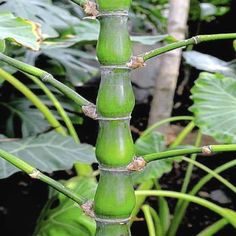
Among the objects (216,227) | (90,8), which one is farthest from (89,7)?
(216,227)

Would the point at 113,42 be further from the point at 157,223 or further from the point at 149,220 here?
the point at 157,223

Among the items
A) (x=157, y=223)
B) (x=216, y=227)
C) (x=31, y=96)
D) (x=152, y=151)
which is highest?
(x=31, y=96)

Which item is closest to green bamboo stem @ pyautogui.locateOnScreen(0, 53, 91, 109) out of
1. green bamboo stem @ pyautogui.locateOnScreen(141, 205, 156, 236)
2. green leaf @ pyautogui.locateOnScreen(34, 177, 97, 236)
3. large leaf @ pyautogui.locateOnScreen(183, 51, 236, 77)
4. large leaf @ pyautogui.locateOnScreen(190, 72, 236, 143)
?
green leaf @ pyautogui.locateOnScreen(34, 177, 97, 236)

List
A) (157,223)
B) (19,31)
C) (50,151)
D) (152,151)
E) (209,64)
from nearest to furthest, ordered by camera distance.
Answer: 1. (19,31)
2. (50,151)
3. (152,151)
4. (157,223)
5. (209,64)

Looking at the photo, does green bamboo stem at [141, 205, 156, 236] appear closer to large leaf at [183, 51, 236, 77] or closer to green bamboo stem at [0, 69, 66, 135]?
green bamboo stem at [0, 69, 66, 135]

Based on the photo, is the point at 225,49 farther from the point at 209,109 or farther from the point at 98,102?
the point at 98,102
